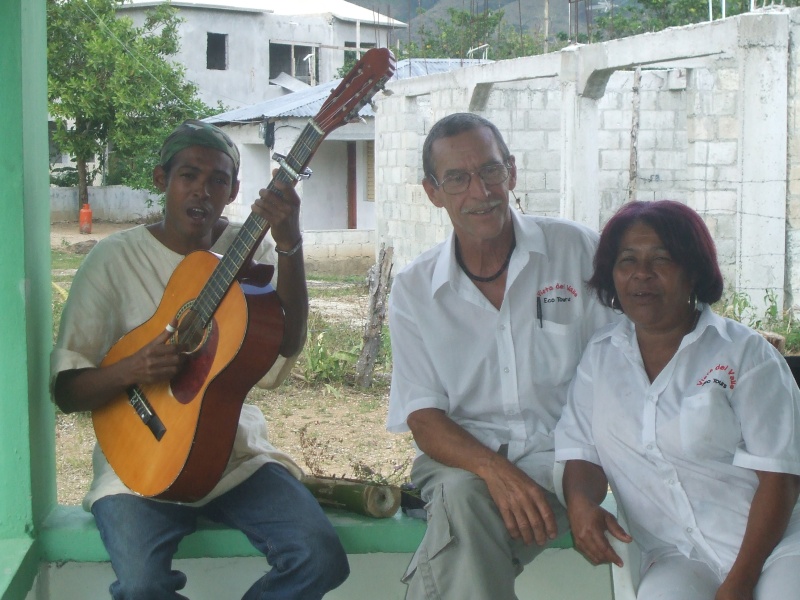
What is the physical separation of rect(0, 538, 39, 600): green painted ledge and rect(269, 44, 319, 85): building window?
2604cm

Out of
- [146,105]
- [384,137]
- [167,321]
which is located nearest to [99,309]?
[167,321]

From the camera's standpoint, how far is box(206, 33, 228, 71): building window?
26.8 meters

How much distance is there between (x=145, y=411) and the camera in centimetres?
277

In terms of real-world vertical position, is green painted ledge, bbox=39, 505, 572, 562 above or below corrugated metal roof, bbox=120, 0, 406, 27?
below

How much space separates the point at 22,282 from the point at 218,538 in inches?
35.1

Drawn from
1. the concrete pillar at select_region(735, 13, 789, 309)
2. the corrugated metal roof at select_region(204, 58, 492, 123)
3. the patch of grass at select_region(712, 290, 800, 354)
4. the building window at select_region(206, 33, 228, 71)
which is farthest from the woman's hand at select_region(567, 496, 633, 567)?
the building window at select_region(206, 33, 228, 71)

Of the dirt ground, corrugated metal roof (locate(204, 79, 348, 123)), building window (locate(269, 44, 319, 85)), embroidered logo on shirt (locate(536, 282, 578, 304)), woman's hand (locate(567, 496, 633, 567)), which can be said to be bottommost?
the dirt ground

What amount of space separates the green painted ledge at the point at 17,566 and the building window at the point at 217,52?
25.0m

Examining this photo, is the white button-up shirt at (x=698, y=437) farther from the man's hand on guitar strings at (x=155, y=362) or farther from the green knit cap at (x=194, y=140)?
the green knit cap at (x=194, y=140)

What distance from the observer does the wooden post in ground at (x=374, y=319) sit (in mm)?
7336

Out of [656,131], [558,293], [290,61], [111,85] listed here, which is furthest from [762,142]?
[290,61]

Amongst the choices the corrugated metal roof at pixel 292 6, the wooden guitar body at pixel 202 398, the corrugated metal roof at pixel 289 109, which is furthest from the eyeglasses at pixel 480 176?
the corrugated metal roof at pixel 292 6

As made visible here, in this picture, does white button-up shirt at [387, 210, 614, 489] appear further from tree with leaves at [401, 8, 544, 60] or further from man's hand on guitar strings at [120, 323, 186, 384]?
tree with leaves at [401, 8, 544, 60]

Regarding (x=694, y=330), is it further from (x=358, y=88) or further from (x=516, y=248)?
(x=358, y=88)
